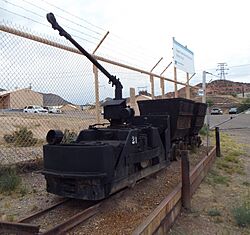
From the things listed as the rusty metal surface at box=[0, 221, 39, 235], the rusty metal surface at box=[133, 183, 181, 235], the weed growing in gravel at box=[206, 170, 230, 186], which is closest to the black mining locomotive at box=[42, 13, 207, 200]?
the rusty metal surface at box=[133, 183, 181, 235]

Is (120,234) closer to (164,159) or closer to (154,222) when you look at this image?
(154,222)

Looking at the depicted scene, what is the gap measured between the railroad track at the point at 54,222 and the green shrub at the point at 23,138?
3077 millimetres

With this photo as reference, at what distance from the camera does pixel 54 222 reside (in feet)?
17.1

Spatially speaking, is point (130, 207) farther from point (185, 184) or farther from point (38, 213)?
point (38, 213)

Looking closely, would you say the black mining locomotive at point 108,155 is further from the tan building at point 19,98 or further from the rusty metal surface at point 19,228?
the tan building at point 19,98

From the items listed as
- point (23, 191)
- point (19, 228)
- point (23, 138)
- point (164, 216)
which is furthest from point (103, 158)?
point (23, 138)

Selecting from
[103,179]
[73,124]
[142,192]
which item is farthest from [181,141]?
[103,179]

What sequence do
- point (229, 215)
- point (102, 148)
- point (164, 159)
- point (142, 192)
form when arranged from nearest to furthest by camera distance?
1. point (102, 148)
2. point (229, 215)
3. point (142, 192)
4. point (164, 159)

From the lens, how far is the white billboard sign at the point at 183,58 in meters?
16.2

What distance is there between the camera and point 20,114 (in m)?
8.12

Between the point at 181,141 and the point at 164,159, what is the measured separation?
11.9 ft

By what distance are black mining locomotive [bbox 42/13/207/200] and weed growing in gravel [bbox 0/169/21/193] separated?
1.29 meters

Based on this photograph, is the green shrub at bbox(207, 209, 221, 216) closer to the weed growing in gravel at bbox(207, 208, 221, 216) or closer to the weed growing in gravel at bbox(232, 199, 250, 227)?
the weed growing in gravel at bbox(207, 208, 221, 216)

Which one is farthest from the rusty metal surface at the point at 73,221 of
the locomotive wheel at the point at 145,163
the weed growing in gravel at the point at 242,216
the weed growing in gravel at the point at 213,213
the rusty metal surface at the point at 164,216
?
the weed growing in gravel at the point at 242,216
